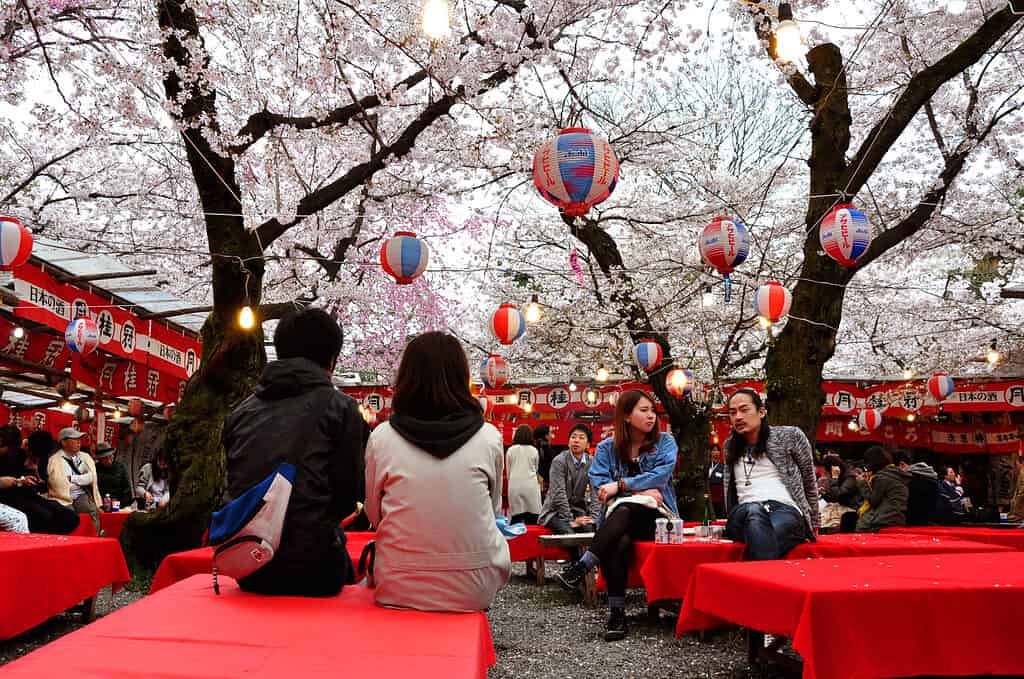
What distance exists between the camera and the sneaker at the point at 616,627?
600 cm

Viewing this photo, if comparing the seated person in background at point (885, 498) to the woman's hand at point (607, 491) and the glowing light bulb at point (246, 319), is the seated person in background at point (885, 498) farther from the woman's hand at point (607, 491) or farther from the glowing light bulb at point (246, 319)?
the glowing light bulb at point (246, 319)

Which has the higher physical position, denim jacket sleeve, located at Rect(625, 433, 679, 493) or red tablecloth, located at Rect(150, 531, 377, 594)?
denim jacket sleeve, located at Rect(625, 433, 679, 493)

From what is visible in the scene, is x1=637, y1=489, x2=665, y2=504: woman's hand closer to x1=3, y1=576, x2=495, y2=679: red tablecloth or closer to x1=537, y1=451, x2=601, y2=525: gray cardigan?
x1=537, y1=451, x2=601, y2=525: gray cardigan

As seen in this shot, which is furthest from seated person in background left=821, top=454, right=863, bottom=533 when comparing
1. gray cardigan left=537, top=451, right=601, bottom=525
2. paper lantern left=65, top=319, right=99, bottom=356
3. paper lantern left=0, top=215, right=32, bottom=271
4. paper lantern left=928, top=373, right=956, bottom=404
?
paper lantern left=65, top=319, right=99, bottom=356

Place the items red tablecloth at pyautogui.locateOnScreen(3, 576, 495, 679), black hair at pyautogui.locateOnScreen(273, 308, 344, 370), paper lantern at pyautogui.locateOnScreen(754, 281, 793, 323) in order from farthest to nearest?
paper lantern at pyautogui.locateOnScreen(754, 281, 793, 323) → black hair at pyautogui.locateOnScreen(273, 308, 344, 370) → red tablecloth at pyautogui.locateOnScreen(3, 576, 495, 679)

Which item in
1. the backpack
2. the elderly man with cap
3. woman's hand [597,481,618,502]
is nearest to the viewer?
the backpack

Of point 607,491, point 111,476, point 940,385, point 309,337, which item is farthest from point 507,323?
point 940,385

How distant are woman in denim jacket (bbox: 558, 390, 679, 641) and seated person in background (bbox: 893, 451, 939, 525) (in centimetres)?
459

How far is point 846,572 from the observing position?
13.6 feet

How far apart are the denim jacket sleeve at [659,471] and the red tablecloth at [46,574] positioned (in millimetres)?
4052

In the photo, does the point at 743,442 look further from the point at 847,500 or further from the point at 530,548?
the point at 847,500

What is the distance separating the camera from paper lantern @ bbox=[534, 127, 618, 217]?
6445 mm

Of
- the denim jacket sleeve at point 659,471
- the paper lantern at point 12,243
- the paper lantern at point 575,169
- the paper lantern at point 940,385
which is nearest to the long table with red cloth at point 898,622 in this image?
the denim jacket sleeve at point 659,471

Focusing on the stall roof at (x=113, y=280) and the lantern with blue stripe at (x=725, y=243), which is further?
the stall roof at (x=113, y=280)
